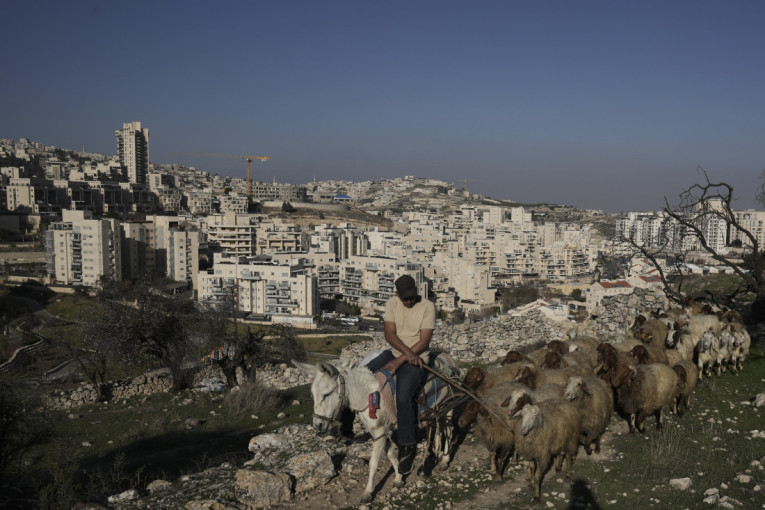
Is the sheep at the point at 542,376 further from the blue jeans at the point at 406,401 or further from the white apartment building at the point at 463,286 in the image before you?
the white apartment building at the point at 463,286

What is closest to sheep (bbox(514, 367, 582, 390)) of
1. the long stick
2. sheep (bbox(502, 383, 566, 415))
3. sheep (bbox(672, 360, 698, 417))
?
sheep (bbox(502, 383, 566, 415))

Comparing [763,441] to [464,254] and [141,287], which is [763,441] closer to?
[141,287]

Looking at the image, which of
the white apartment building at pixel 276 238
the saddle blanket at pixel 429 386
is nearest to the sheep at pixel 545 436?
the saddle blanket at pixel 429 386

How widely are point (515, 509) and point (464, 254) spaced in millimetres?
88790

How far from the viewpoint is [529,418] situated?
6000 millimetres

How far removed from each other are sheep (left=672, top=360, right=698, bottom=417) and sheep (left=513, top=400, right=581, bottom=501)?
2.60 m

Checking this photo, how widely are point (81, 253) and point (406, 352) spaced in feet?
219

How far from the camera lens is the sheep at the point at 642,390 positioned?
24.8 feet

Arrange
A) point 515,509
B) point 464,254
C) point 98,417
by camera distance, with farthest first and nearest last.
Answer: point 464,254 → point 98,417 → point 515,509

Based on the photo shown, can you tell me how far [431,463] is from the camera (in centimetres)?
686

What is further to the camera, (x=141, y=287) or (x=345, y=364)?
(x=141, y=287)

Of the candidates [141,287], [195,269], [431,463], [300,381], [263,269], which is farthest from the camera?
[195,269]

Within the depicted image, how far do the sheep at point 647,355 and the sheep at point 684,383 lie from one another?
380 millimetres

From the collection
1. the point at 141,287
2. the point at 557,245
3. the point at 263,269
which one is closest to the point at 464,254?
the point at 557,245
